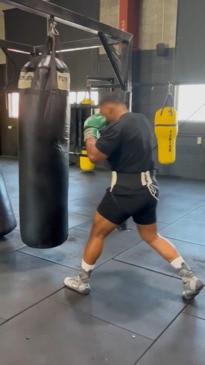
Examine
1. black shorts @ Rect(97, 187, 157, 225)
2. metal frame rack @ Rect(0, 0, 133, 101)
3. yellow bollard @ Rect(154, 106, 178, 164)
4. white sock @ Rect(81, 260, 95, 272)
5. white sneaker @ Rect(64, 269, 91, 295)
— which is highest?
metal frame rack @ Rect(0, 0, 133, 101)

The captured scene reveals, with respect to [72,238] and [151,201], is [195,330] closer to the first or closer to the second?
[151,201]

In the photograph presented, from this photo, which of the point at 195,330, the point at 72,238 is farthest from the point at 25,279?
the point at 195,330

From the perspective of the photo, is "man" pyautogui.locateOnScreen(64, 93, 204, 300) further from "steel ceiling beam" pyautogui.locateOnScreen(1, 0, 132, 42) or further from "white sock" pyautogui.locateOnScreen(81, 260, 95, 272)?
"steel ceiling beam" pyautogui.locateOnScreen(1, 0, 132, 42)

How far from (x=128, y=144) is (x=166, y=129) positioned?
2960mm

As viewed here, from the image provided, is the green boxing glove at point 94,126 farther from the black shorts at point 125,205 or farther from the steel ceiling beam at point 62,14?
the steel ceiling beam at point 62,14

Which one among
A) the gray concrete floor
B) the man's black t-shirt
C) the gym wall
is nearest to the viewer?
the gray concrete floor

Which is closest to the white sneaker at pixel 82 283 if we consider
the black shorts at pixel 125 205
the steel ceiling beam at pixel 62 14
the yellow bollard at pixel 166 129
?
the black shorts at pixel 125 205

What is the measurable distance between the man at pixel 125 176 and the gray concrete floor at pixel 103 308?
28cm

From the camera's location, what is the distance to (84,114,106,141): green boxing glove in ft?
8.30

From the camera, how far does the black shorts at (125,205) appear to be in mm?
2482

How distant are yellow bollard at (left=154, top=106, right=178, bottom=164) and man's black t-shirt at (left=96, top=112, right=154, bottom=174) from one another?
2760mm

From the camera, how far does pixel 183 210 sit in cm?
529

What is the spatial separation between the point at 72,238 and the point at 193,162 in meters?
4.63

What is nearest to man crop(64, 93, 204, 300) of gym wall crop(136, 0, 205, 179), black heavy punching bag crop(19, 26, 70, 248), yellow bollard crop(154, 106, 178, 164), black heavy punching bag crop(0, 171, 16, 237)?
black heavy punching bag crop(19, 26, 70, 248)
